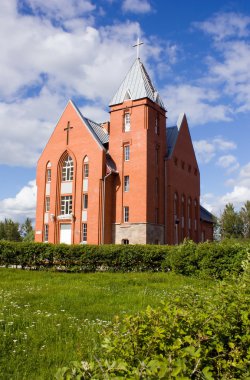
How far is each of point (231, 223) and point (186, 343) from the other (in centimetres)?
5919

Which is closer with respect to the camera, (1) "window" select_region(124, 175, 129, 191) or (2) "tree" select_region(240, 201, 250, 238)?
(1) "window" select_region(124, 175, 129, 191)

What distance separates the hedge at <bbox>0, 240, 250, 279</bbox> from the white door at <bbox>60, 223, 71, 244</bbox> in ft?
45.4

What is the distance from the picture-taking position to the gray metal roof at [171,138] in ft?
132

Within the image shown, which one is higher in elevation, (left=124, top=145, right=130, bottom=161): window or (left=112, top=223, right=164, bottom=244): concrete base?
(left=124, top=145, right=130, bottom=161): window

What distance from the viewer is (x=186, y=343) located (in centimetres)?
315

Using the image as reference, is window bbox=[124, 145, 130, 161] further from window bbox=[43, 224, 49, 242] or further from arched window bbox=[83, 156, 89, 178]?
window bbox=[43, 224, 49, 242]

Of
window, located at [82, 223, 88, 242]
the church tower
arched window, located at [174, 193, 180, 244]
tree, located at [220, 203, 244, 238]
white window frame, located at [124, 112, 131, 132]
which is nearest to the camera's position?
the church tower

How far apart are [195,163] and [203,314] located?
44616mm

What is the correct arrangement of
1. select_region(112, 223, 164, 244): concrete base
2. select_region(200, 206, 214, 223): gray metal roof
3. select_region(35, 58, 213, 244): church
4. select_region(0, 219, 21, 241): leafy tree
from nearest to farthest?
select_region(112, 223, 164, 244): concrete base
select_region(35, 58, 213, 244): church
select_region(200, 206, 214, 223): gray metal roof
select_region(0, 219, 21, 241): leafy tree

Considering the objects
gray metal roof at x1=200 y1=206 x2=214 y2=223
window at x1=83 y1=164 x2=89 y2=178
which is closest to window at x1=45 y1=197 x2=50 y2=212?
window at x1=83 y1=164 x2=89 y2=178

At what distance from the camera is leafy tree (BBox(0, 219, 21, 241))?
69188 mm

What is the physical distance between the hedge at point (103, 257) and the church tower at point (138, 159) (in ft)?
40.5

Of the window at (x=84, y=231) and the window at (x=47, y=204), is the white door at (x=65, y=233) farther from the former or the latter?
the window at (x=47, y=204)

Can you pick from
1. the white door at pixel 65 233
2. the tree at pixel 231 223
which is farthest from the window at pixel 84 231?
the tree at pixel 231 223
